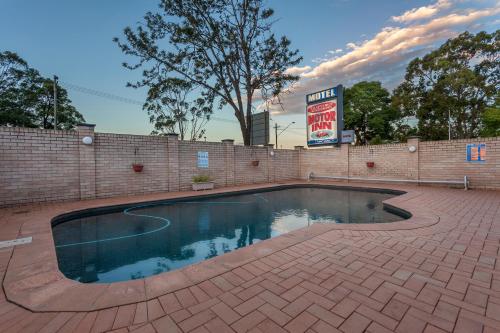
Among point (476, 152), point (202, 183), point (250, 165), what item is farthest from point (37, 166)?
point (476, 152)

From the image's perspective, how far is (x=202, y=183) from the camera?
348 inches

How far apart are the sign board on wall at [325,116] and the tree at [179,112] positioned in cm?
733

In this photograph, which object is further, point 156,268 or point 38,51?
point 38,51

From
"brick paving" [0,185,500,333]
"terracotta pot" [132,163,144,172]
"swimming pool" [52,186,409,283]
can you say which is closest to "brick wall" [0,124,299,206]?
"terracotta pot" [132,163,144,172]

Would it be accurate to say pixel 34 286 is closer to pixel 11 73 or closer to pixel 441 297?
pixel 441 297

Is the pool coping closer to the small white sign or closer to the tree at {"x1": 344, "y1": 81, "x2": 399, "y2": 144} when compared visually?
the small white sign

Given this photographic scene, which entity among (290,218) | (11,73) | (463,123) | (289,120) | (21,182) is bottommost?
(290,218)

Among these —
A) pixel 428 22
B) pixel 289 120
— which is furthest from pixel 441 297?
pixel 289 120

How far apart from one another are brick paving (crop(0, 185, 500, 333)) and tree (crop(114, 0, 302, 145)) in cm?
1232

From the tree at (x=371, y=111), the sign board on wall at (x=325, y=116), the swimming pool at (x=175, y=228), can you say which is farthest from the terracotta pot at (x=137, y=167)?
the tree at (x=371, y=111)

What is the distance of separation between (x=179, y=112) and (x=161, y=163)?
34.1 feet

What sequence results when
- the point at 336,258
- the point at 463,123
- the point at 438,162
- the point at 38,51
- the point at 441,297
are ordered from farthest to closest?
the point at 463,123 → the point at 38,51 → the point at 438,162 → the point at 336,258 → the point at 441,297

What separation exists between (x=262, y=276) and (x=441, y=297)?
143cm

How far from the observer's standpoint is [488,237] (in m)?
3.00
